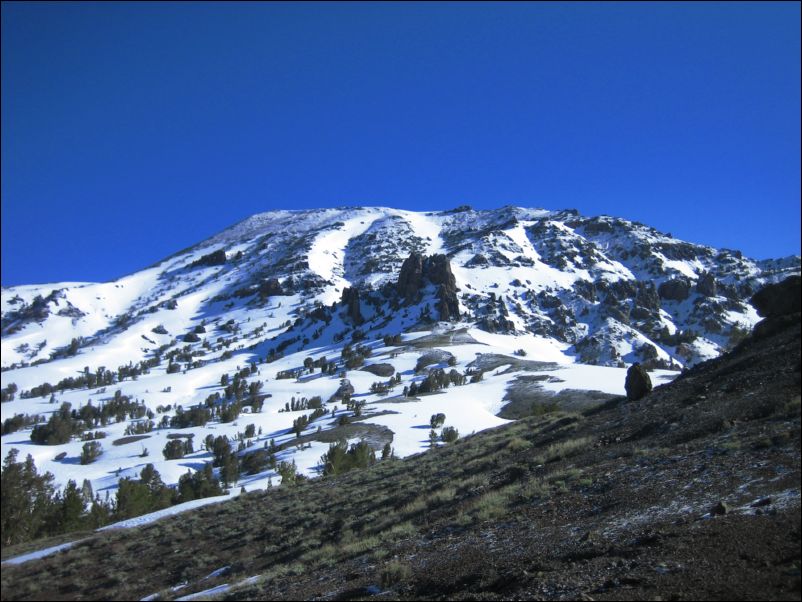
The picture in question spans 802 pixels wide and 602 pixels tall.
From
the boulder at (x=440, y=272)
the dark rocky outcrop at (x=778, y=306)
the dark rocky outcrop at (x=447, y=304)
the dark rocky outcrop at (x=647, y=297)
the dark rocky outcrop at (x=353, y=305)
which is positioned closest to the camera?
the dark rocky outcrop at (x=778, y=306)

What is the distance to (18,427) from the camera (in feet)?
290

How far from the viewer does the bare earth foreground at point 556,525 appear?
297 inches

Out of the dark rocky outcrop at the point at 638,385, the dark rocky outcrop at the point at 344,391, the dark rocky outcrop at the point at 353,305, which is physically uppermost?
the dark rocky outcrop at the point at 353,305

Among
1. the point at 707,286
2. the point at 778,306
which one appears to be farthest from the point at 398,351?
the point at 707,286

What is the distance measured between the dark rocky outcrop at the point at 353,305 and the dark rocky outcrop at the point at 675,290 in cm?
10544

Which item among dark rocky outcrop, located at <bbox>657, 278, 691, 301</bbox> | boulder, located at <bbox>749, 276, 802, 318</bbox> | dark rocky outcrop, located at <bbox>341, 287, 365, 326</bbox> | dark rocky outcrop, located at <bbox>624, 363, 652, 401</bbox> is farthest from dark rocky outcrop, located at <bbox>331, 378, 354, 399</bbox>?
dark rocky outcrop, located at <bbox>657, 278, 691, 301</bbox>

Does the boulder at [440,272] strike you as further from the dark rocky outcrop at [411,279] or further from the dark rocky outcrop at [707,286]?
the dark rocky outcrop at [707,286]

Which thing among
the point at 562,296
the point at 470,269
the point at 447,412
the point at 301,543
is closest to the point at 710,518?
the point at 301,543

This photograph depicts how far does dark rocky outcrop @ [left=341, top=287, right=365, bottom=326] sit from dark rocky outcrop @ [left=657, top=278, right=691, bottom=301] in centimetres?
10544

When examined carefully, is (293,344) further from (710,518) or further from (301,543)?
(710,518)

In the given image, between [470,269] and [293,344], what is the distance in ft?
233

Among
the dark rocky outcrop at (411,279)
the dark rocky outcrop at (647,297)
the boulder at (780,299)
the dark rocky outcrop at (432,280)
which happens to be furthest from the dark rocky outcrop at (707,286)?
the boulder at (780,299)

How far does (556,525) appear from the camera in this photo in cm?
1091

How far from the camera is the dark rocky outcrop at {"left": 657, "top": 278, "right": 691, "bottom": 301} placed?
171 m
